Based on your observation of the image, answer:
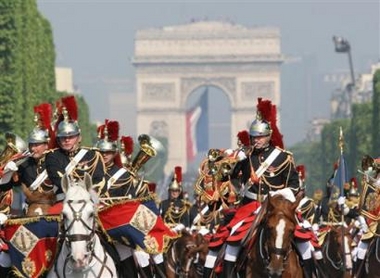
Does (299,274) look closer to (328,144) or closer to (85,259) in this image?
(85,259)

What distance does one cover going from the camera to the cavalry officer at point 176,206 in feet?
111

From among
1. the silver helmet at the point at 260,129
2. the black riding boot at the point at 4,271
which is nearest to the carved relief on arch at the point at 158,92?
the silver helmet at the point at 260,129

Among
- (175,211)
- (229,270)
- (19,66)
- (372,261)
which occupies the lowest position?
(175,211)

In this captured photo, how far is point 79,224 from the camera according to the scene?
746 inches

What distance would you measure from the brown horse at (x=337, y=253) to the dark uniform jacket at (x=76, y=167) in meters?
9.87

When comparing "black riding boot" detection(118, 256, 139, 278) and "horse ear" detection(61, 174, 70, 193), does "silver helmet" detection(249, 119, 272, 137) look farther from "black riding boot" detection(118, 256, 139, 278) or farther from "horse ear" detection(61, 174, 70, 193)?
"horse ear" detection(61, 174, 70, 193)

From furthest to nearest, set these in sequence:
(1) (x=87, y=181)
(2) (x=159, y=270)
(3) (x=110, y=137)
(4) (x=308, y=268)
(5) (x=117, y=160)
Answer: (3) (x=110, y=137)
(5) (x=117, y=160)
(2) (x=159, y=270)
(4) (x=308, y=268)
(1) (x=87, y=181)

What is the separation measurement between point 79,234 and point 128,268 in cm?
236

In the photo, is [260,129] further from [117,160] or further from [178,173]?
[178,173]

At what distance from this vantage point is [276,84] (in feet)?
631

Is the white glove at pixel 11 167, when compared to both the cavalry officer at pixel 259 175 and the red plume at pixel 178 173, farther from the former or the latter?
the red plume at pixel 178 173

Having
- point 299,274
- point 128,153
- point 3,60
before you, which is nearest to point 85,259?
point 299,274

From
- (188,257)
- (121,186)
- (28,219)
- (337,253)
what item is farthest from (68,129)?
(188,257)

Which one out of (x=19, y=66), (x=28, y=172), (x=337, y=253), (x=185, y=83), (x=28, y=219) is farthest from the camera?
(x=185, y=83)
